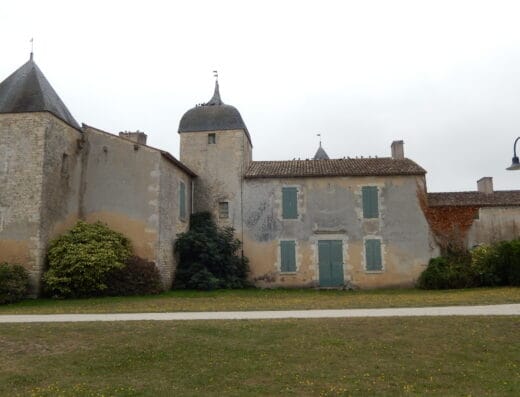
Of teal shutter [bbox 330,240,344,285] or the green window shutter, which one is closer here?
teal shutter [bbox 330,240,344,285]

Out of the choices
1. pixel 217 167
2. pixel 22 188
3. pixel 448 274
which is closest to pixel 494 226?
pixel 448 274

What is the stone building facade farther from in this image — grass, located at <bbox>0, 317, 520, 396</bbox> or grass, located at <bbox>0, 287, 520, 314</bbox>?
grass, located at <bbox>0, 317, 520, 396</bbox>

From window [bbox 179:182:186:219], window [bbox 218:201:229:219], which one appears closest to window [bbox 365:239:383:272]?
window [bbox 218:201:229:219]

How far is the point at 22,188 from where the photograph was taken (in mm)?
18453

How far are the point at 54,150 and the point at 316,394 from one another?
15.5 m

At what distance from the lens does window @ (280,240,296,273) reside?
22.8 meters

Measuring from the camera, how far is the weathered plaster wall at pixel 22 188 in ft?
59.5

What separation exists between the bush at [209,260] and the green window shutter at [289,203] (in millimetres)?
2491

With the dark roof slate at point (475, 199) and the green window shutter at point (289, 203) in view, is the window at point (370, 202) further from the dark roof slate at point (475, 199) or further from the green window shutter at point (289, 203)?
the green window shutter at point (289, 203)

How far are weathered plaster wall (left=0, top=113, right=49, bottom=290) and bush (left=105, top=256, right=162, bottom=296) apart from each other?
8.41 feet

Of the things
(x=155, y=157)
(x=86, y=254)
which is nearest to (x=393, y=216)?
(x=155, y=157)

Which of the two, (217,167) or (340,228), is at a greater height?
(217,167)

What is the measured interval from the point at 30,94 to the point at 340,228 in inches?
535

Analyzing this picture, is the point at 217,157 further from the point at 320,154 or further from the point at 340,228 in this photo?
the point at 320,154
